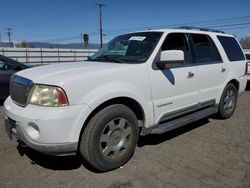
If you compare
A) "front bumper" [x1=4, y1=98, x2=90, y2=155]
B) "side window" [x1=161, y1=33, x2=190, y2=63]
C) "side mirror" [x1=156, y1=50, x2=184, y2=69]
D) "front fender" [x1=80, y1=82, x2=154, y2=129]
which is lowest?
"front bumper" [x1=4, y1=98, x2=90, y2=155]

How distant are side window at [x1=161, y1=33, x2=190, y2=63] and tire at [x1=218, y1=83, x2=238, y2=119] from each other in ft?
4.76

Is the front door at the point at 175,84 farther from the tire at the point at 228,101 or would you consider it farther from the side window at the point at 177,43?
the tire at the point at 228,101

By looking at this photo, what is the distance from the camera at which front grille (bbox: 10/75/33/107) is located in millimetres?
2895

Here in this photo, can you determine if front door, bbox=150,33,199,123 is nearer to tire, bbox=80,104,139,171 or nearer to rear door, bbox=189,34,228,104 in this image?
rear door, bbox=189,34,228,104

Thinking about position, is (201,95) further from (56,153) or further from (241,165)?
(56,153)

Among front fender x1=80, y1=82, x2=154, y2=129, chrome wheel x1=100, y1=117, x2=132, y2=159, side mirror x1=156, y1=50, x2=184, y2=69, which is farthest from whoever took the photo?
side mirror x1=156, y1=50, x2=184, y2=69

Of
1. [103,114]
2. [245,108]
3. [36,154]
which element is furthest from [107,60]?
[245,108]

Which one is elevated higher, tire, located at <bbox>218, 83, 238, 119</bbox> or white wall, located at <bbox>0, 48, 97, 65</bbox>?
white wall, located at <bbox>0, 48, 97, 65</bbox>

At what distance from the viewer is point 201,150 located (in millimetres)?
3775

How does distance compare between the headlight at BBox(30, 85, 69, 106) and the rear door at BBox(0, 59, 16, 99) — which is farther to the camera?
the rear door at BBox(0, 59, 16, 99)

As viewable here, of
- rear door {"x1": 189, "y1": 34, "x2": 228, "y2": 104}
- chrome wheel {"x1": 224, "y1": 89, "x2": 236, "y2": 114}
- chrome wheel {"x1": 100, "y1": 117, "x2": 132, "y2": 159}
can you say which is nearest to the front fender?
chrome wheel {"x1": 100, "y1": 117, "x2": 132, "y2": 159}

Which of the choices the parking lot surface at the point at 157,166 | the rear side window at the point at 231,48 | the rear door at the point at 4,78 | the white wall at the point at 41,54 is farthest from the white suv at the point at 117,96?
the white wall at the point at 41,54

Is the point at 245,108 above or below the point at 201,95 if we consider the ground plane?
below

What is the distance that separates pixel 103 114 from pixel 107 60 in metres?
1.13
